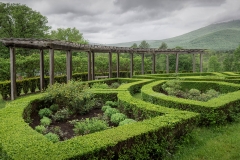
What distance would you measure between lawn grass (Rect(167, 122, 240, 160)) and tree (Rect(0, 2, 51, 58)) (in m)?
27.9

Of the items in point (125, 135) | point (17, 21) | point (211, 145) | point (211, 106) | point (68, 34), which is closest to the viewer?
point (125, 135)

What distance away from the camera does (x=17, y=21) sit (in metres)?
28.2

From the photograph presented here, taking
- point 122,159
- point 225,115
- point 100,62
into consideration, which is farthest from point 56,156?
point 100,62

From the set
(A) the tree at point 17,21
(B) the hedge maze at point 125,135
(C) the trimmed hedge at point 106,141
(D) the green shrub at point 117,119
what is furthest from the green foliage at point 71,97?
(A) the tree at point 17,21

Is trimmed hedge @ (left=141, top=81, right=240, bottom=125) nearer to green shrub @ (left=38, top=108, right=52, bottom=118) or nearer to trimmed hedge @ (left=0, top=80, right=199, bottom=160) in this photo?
trimmed hedge @ (left=0, top=80, right=199, bottom=160)

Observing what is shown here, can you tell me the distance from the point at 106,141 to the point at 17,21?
29.6 m

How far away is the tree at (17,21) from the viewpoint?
27969 millimetres

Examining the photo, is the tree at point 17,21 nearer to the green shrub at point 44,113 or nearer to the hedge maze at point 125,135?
the green shrub at point 44,113

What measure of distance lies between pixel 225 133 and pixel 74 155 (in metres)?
5.15

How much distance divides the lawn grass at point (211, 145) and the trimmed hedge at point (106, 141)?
331 mm

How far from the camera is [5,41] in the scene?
1133 centimetres

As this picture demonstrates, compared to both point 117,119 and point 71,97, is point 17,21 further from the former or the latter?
point 117,119

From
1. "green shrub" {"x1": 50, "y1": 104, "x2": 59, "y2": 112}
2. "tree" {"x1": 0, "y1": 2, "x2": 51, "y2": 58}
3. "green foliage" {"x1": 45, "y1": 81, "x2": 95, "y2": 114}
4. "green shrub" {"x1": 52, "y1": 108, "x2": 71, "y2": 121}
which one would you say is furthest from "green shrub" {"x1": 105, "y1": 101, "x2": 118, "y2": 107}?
"tree" {"x1": 0, "y1": 2, "x2": 51, "y2": 58}

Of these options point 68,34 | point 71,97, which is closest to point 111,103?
point 71,97
